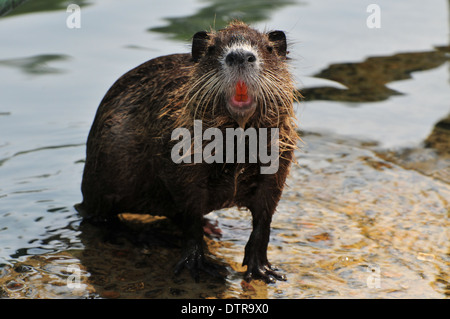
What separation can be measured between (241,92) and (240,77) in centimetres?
9

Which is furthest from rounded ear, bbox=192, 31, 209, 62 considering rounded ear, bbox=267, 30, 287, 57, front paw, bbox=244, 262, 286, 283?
front paw, bbox=244, 262, 286, 283

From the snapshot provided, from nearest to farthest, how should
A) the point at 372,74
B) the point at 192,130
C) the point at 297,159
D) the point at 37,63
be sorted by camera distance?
the point at 192,130, the point at 297,159, the point at 37,63, the point at 372,74

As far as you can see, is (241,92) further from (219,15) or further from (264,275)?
(219,15)

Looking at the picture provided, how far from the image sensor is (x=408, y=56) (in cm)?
826

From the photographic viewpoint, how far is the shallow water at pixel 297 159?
13.7 ft

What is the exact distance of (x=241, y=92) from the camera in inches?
145

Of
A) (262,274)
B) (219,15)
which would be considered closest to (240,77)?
(262,274)

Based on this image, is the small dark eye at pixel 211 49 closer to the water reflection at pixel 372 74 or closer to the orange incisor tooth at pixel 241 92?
the orange incisor tooth at pixel 241 92

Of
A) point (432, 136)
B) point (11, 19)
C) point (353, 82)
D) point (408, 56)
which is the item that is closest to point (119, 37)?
point (11, 19)

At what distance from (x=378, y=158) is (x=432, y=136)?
0.71 metres

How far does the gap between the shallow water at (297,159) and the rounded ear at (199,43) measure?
0.51 metres

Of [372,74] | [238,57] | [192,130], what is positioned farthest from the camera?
[372,74]

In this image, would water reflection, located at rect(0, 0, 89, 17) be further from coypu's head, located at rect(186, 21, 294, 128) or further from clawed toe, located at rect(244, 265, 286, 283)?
clawed toe, located at rect(244, 265, 286, 283)
